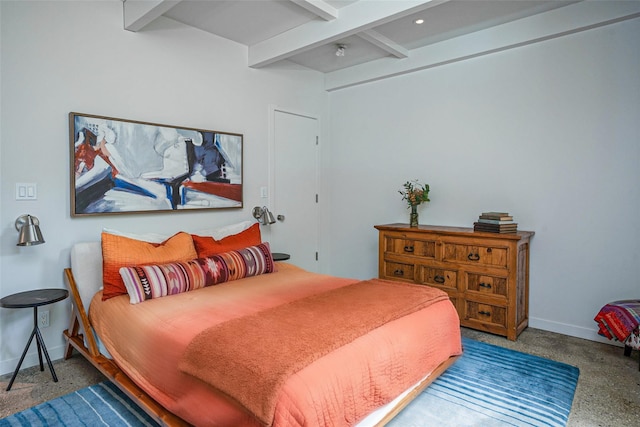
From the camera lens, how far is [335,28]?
3.13 metres

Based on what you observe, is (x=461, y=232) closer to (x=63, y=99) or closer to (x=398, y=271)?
(x=398, y=271)

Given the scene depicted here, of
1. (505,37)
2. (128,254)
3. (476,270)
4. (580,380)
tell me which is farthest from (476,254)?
(128,254)

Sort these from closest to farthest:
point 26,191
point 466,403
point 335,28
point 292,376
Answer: point 292,376 < point 466,403 < point 26,191 < point 335,28

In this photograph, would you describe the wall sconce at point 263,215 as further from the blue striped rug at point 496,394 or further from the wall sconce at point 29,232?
the blue striped rug at point 496,394

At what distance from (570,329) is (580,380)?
0.86m

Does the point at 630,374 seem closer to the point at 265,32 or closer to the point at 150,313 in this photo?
the point at 150,313

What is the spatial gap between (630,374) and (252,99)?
3.81m

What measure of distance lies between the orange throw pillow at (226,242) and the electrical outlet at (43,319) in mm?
1107

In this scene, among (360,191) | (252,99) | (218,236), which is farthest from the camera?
(360,191)

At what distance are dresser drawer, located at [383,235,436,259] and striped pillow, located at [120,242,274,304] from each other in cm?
125

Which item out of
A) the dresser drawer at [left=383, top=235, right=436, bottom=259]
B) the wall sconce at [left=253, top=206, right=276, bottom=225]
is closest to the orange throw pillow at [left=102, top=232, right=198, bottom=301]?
the wall sconce at [left=253, top=206, right=276, bottom=225]

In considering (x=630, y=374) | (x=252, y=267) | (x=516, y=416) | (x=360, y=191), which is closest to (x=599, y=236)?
(x=630, y=374)

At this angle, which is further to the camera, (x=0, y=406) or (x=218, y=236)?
(x=218, y=236)

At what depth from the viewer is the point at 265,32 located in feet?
11.8
